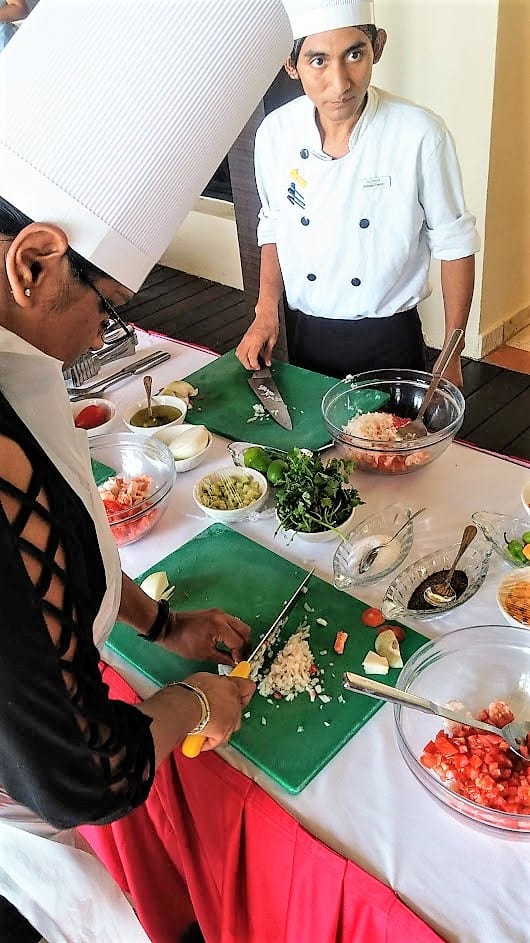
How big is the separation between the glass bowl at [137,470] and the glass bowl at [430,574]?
428 mm

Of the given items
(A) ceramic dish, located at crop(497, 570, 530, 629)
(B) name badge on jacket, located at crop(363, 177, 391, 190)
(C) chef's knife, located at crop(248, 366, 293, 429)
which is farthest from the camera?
(B) name badge on jacket, located at crop(363, 177, 391, 190)

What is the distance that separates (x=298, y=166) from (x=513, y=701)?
1.29 meters

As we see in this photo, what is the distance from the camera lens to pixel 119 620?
1.03 meters

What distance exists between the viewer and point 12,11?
10.9ft

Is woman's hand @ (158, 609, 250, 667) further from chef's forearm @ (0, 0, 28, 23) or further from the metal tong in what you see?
chef's forearm @ (0, 0, 28, 23)

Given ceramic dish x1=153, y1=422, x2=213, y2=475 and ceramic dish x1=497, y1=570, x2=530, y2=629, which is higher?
ceramic dish x1=497, y1=570, x2=530, y2=629

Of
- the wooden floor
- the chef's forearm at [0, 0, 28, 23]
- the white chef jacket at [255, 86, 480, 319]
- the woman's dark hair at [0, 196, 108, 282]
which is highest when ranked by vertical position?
the chef's forearm at [0, 0, 28, 23]

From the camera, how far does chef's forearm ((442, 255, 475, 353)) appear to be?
63.2 inches

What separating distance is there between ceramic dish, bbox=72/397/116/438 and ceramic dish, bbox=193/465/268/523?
32cm

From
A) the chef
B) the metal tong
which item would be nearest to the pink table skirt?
the metal tong

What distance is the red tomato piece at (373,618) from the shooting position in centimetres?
99

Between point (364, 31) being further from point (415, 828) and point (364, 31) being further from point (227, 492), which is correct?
point (415, 828)

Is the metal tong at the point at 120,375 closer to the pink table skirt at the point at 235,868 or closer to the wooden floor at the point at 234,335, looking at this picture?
the pink table skirt at the point at 235,868

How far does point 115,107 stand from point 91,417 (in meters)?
0.91
